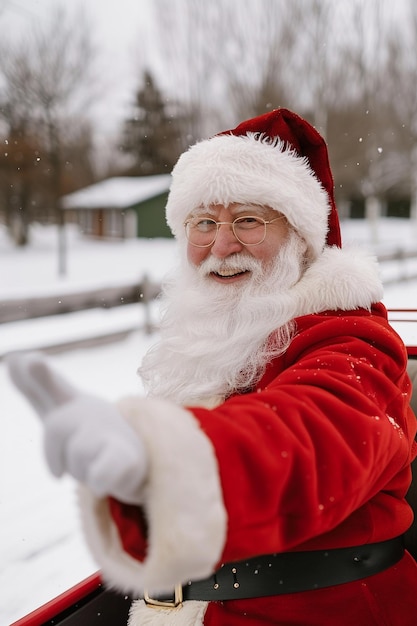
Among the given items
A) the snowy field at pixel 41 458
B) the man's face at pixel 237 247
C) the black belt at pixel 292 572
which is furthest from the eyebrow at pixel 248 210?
the black belt at pixel 292 572

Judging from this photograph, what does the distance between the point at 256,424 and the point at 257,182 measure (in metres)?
0.90

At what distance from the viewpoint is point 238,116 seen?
13055 mm

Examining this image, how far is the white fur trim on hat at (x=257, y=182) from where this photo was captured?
1.54 meters

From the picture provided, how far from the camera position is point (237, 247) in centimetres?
151

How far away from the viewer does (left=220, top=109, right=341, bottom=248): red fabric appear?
5.46 feet

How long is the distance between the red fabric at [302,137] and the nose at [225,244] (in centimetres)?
36

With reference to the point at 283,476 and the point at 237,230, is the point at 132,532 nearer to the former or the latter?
the point at 283,476

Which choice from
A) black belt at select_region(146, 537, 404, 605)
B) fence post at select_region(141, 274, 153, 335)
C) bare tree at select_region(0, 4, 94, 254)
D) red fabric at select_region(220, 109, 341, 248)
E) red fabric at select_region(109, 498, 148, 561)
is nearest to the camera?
red fabric at select_region(109, 498, 148, 561)

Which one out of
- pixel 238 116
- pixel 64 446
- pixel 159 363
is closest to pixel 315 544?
pixel 159 363

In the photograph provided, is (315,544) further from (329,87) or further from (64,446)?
(329,87)

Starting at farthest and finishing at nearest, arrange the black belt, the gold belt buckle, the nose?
1. the nose
2. the gold belt buckle
3. the black belt

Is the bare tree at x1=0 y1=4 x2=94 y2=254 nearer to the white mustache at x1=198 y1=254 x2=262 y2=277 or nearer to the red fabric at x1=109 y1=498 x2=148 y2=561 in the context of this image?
the white mustache at x1=198 y1=254 x2=262 y2=277

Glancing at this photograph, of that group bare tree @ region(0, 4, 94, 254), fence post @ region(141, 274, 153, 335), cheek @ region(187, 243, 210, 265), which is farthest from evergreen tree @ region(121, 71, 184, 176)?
cheek @ region(187, 243, 210, 265)

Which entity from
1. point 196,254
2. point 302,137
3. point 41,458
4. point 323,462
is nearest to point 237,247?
point 196,254
